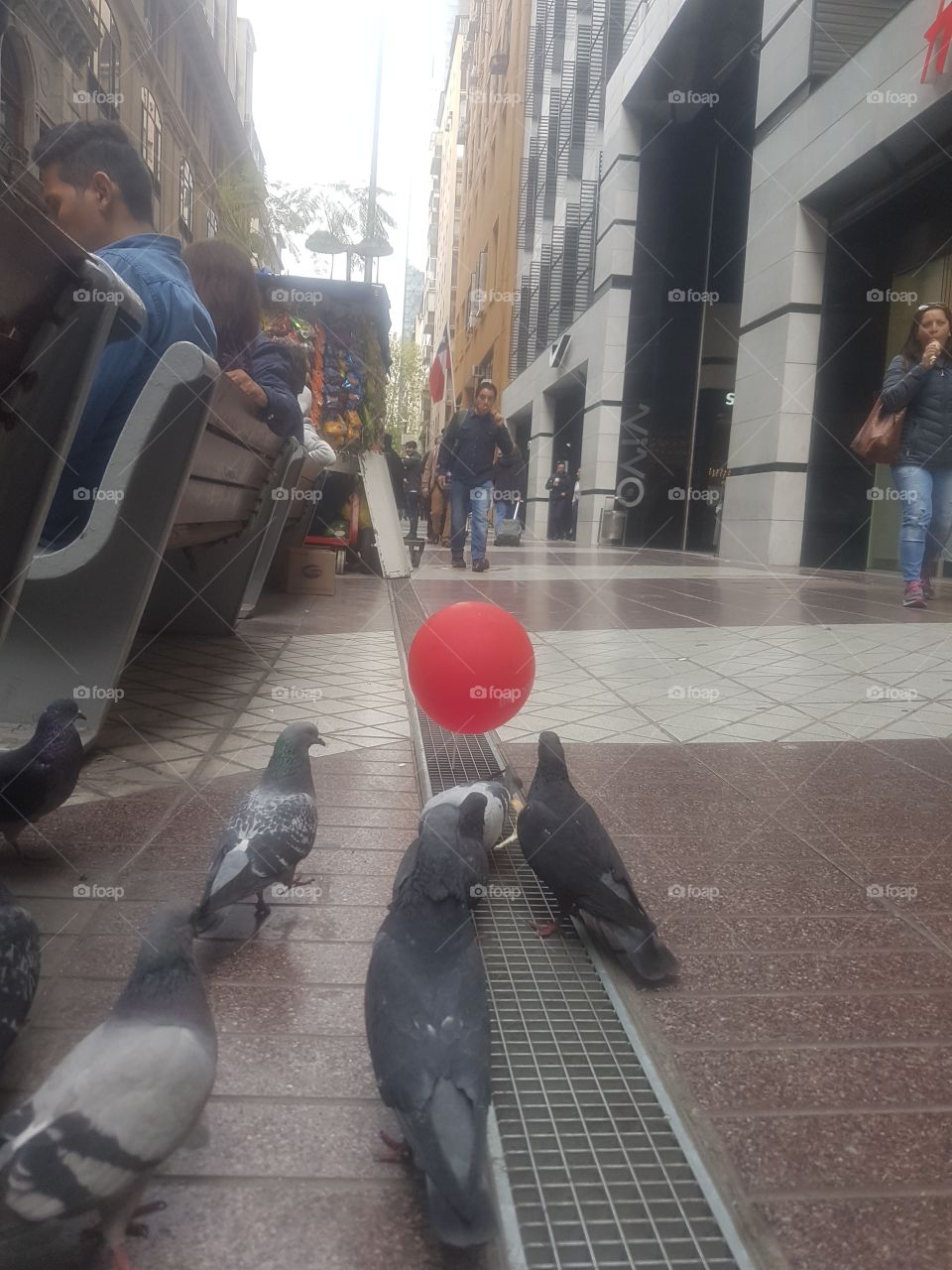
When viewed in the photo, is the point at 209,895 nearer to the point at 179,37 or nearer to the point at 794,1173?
the point at 794,1173

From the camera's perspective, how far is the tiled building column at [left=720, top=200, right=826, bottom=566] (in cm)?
1290

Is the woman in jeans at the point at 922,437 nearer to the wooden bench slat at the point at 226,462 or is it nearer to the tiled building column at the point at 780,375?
the tiled building column at the point at 780,375

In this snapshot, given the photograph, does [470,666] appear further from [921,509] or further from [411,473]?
[411,473]

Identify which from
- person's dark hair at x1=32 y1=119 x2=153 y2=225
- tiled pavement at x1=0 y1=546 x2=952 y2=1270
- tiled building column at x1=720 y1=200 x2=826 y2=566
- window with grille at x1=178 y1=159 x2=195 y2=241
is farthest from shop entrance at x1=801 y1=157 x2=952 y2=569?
window with grille at x1=178 y1=159 x2=195 y2=241

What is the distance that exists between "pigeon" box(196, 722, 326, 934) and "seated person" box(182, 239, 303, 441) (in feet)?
9.54

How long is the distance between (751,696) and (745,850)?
222 centimetres

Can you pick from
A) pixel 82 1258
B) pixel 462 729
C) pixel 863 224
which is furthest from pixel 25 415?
pixel 863 224

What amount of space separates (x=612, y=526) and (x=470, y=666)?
1764 cm

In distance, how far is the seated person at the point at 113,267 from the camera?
349cm

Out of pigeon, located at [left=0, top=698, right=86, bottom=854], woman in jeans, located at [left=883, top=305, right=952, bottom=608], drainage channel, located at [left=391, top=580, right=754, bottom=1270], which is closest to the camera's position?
drainage channel, located at [left=391, top=580, right=754, bottom=1270]

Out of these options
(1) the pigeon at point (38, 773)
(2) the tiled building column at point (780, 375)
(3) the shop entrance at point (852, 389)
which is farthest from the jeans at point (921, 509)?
(1) the pigeon at point (38, 773)

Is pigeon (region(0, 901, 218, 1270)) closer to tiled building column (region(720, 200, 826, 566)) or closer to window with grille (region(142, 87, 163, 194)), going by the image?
tiled building column (region(720, 200, 826, 566))

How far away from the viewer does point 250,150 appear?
899 inches

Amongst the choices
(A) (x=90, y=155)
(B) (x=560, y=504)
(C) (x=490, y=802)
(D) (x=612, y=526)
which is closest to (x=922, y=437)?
(A) (x=90, y=155)
